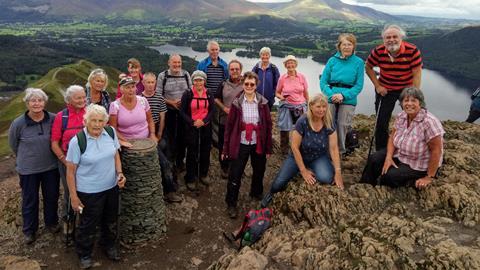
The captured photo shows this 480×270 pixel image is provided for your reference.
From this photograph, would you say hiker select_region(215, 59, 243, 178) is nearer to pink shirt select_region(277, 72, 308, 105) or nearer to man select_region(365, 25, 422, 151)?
pink shirt select_region(277, 72, 308, 105)

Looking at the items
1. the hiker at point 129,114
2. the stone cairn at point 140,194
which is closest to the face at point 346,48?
the hiker at point 129,114

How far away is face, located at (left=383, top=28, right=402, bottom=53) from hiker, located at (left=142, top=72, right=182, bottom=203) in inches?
177

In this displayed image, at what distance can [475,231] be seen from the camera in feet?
17.6

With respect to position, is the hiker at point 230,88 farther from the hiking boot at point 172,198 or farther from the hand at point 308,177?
the hand at point 308,177

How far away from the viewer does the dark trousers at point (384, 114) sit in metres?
7.50

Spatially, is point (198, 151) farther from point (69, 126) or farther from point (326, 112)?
point (326, 112)

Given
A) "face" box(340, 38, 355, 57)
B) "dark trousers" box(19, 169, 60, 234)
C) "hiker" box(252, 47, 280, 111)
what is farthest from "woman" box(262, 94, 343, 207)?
"dark trousers" box(19, 169, 60, 234)

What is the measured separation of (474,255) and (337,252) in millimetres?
1624

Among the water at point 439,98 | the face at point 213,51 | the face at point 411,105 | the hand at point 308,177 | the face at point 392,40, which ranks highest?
the face at point 392,40

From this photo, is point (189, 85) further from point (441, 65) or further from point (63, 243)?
point (441, 65)

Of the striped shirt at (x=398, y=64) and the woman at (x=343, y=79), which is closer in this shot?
the striped shirt at (x=398, y=64)

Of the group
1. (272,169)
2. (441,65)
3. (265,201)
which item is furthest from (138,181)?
(441,65)

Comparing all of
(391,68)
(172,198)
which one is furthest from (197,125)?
(391,68)

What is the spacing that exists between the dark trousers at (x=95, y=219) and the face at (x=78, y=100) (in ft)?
4.84
